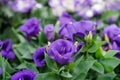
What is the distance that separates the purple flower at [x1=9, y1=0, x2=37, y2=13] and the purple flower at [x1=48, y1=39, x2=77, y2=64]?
1053 mm

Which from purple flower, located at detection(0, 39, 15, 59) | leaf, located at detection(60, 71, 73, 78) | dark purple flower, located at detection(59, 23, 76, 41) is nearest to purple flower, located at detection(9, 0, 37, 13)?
purple flower, located at detection(0, 39, 15, 59)

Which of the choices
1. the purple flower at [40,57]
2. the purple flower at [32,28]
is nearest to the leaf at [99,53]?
the purple flower at [40,57]

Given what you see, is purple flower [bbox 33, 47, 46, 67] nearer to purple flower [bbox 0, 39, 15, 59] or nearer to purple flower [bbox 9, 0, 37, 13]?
purple flower [bbox 0, 39, 15, 59]

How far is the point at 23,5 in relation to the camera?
221 centimetres

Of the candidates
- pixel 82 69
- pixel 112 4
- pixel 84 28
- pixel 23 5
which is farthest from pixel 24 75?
pixel 112 4

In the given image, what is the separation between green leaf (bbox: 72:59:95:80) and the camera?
125cm

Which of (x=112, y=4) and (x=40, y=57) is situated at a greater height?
(x=112, y=4)

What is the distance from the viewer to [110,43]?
1562mm

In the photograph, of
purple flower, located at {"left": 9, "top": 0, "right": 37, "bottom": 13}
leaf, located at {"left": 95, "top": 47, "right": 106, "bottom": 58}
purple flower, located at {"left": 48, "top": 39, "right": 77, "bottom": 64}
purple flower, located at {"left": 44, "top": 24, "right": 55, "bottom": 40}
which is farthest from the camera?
purple flower, located at {"left": 9, "top": 0, "right": 37, "bottom": 13}

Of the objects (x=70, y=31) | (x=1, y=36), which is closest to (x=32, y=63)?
(x=70, y=31)

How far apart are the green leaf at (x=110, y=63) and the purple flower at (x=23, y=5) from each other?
96 cm

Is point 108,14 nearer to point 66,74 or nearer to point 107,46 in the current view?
point 107,46

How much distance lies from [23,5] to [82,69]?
1.05 m

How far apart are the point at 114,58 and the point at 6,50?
46 centimetres
